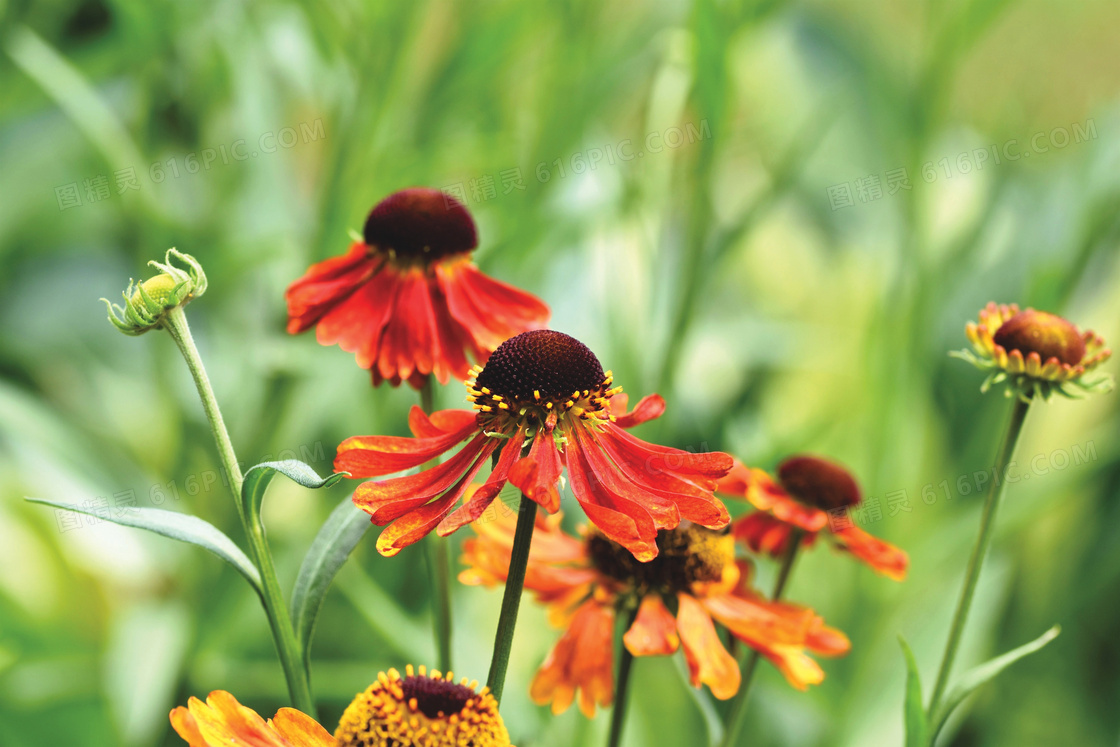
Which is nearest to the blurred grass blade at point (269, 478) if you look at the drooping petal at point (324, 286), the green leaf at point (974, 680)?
the drooping petal at point (324, 286)

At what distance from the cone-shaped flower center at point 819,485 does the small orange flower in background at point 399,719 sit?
0.20 m

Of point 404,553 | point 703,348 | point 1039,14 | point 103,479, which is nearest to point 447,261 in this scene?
point 404,553

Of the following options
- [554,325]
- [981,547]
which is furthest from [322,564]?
[554,325]

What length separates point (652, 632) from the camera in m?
0.32

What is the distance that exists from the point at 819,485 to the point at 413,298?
0.62ft

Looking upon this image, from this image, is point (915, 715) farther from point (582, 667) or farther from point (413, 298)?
point (413, 298)

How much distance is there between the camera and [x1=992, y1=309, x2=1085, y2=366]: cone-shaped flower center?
0.32 metres

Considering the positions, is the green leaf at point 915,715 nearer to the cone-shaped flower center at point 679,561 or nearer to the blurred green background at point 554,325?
the cone-shaped flower center at point 679,561

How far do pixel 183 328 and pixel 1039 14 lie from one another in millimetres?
1863

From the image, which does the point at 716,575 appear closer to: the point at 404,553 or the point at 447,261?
the point at 447,261

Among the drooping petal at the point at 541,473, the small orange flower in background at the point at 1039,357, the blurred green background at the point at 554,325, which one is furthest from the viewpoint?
the blurred green background at the point at 554,325

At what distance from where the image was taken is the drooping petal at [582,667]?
1.10ft

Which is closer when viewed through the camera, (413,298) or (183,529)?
(183,529)

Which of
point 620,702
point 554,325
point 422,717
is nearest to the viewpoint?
point 422,717
